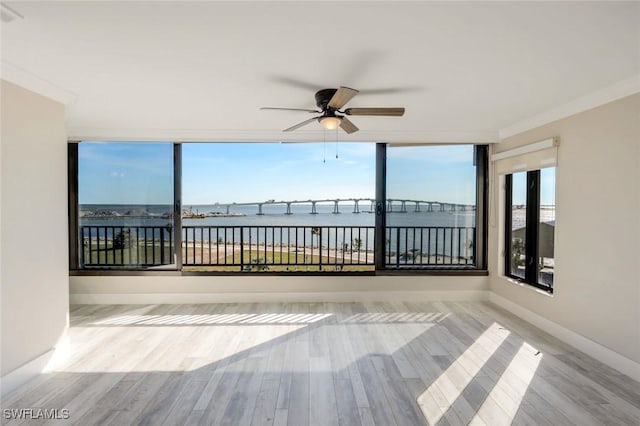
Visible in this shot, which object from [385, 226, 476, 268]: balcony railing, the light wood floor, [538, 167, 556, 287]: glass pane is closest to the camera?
the light wood floor

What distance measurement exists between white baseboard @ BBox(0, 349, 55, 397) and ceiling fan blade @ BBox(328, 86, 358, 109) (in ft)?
10.1

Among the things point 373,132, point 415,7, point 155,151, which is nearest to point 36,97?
point 155,151

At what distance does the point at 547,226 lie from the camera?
141 inches

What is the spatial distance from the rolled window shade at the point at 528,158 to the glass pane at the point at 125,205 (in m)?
4.42

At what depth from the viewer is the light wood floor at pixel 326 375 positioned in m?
2.08

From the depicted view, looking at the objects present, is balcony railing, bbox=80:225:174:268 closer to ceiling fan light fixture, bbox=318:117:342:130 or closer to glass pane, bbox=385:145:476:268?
ceiling fan light fixture, bbox=318:117:342:130

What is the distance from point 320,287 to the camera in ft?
14.9

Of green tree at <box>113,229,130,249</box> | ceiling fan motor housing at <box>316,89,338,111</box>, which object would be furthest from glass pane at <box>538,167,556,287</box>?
green tree at <box>113,229,130,249</box>

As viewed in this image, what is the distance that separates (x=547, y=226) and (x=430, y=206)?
57.0 inches

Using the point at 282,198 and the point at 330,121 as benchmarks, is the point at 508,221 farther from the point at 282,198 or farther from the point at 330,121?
the point at 282,198

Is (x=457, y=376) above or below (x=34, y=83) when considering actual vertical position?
below

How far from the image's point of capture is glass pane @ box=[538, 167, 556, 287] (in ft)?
11.4

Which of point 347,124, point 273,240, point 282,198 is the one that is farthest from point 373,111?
point 282,198

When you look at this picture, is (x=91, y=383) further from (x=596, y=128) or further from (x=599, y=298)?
(x=596, y=128)
